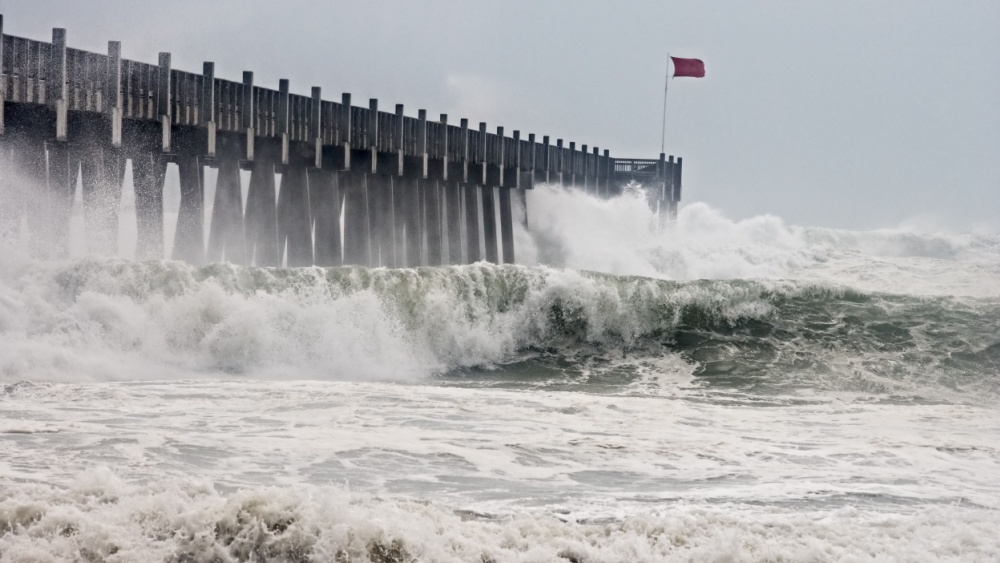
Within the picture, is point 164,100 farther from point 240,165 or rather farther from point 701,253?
point 701,253

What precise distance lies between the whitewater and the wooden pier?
48.2 inches

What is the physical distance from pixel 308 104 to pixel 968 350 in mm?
12558

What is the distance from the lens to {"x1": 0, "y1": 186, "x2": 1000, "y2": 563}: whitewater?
22.6 ft

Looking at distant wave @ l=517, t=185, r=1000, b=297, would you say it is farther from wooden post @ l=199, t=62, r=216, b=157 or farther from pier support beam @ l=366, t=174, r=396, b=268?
wooden post @ l=199, t=62, r=216, b=157

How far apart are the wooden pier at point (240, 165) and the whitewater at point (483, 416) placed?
4.02ft

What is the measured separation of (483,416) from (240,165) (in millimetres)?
11334

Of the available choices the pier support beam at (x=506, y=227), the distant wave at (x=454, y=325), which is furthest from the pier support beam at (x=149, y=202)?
the pier support beam at (x=506, y=227)

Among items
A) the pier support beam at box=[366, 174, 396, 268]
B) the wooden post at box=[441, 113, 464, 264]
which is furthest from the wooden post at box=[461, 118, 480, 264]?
the pier support beam at box=[366, 174, 396, 268]

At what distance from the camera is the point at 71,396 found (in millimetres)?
11742

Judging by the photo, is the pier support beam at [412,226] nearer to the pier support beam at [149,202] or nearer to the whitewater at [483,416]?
the whitewater at [483,416]

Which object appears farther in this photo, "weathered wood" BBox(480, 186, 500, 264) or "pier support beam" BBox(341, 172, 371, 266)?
"weathered wood" BBox(480, 186, 500, 264)

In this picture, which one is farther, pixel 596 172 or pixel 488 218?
pixel 596 172

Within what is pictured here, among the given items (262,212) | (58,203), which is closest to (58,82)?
(58,203)

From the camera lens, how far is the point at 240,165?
21.9 m
